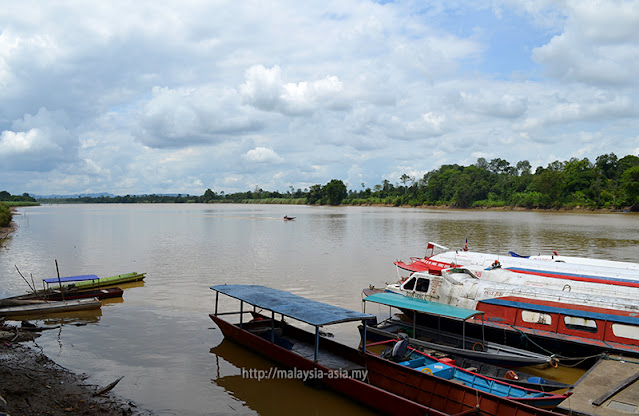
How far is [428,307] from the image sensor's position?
14227 mm

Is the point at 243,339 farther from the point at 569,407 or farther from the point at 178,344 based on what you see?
the point at 569,407

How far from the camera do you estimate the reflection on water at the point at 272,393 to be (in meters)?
11.2

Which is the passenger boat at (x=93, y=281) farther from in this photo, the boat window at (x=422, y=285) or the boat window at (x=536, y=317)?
the boat window at (x=536, y=317)

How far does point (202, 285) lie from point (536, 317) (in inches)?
706

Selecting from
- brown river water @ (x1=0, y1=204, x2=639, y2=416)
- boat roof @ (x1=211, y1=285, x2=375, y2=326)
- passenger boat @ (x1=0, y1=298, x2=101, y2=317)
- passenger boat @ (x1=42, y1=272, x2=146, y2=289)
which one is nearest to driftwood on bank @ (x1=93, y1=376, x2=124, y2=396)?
brown river water @ (x1=0, y1=204, x2=639, y2=416)

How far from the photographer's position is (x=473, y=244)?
43.6 meters

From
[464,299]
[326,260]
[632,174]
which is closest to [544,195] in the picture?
[632,174]

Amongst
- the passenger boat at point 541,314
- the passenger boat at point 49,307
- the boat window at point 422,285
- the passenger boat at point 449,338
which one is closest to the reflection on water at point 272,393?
the passenger boat at point 449,338

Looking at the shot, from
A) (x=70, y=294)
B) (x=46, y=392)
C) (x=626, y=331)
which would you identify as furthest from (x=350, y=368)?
(x=70, y=294)

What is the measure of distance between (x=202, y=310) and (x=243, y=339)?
6223 millimetres

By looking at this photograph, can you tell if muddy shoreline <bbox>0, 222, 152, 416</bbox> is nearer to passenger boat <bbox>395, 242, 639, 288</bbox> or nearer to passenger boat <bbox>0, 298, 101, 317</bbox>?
passenger boat <bbox>0, 298, 101, 317</bbox>

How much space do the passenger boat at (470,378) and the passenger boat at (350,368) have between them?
0.54 m

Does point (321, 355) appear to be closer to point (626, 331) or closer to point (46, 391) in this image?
point (46, 391)

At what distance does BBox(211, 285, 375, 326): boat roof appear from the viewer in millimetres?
11680
